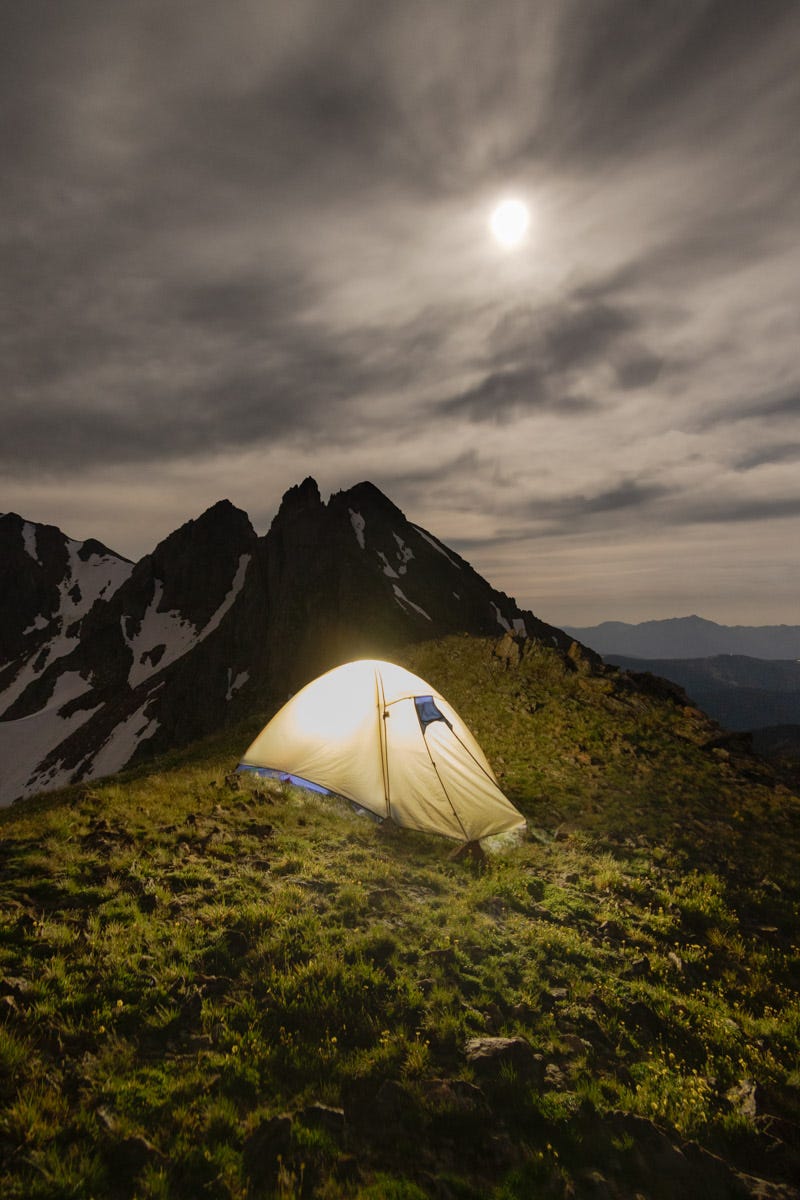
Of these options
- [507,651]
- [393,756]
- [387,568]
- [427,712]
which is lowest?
[393,756]

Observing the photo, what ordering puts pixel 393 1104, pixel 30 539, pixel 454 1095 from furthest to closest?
pixel 30 539, pixel 454 1095, pixel 393 1104

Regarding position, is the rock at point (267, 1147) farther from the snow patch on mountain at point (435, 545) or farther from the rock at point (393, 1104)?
the snow patch on mountain at point (435, 545)

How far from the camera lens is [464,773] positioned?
12.2 m

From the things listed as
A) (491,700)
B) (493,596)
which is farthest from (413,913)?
(493,596)

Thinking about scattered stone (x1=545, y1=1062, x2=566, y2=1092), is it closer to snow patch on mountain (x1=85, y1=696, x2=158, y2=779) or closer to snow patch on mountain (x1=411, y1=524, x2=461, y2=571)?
snow patch on mountain (x1=85, y1=696, x2=158, y2=779)

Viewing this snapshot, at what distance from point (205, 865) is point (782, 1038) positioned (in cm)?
904

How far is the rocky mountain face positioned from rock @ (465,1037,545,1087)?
46.1 m

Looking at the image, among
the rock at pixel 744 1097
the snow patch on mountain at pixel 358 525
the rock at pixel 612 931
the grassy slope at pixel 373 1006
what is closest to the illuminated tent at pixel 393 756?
the grassy slope at pixel 373 1006

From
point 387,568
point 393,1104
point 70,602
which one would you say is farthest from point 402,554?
point 70,602

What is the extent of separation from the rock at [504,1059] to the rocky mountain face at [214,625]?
4613 cm

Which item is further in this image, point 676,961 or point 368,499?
point 368,499

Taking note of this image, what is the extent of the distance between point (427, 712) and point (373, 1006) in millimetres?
6636

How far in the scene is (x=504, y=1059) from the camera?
592 centimetres

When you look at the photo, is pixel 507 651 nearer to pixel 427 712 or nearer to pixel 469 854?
pixel 427 712
